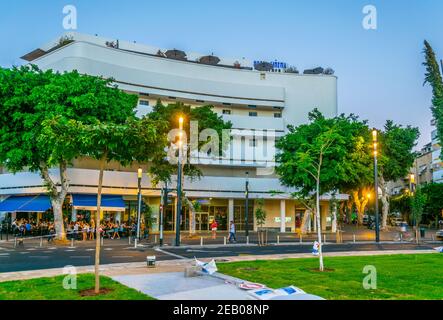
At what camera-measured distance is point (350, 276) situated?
47.8ft

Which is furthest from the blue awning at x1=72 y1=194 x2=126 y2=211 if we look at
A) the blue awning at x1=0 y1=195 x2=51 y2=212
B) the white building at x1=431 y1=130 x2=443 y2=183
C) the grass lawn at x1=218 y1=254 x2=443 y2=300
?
the white building at x1=431 y1=130 x2=443 y2=183

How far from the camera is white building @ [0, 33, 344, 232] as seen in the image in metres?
43.2

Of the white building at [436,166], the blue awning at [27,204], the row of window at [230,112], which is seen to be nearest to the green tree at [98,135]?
the blue awning at [27,204]

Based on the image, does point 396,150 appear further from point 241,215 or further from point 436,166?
point 436,166

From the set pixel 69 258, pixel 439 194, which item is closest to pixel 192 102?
pixel 69 258

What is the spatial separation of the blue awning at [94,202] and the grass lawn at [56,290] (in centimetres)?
2480

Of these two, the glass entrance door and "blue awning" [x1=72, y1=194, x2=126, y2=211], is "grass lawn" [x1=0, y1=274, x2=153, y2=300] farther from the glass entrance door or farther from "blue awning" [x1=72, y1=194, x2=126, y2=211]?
the glass entrance door

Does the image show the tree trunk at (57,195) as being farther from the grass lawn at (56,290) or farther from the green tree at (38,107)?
the grass lawn at (56,290)

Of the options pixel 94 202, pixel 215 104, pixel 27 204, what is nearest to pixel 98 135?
pixel 94 202

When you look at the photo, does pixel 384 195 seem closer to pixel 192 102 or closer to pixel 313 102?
pixel 313 102

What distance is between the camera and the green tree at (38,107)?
29.3m

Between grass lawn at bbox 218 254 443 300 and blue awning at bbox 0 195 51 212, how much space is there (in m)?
23.9

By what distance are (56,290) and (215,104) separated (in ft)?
137
